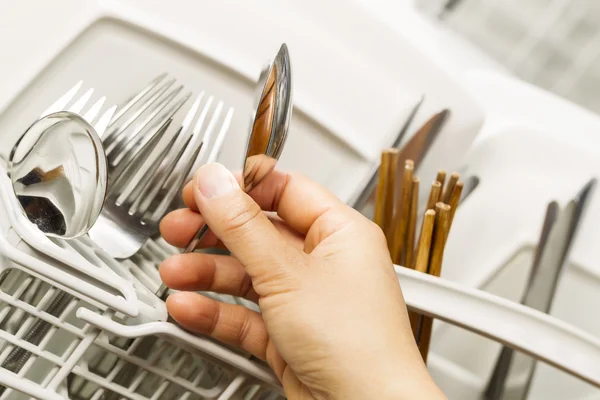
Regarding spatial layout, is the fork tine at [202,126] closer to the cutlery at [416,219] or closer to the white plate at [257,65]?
the white plate at [257,65]

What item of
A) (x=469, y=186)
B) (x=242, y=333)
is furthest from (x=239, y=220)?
(x=469, y=186)

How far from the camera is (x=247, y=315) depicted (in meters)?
0.43

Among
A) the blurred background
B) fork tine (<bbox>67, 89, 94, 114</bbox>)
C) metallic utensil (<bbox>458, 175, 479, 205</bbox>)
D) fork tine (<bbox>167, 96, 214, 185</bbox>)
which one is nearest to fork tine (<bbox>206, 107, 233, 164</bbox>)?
fork tine (<bbox>167, 96, 214, 185</bbox>)

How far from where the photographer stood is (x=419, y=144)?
57 cm

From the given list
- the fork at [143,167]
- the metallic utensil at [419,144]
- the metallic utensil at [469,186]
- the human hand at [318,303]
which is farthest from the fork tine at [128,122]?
the metallic utensil at [469,186]

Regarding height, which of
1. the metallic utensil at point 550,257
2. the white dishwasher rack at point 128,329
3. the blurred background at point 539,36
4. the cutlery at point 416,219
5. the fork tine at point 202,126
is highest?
the blurred background at point 539,36

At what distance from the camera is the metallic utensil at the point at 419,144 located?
0.56 m

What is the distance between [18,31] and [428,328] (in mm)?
452

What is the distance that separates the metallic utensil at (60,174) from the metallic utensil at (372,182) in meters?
0.28

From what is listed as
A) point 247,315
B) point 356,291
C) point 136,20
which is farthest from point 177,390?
point 136,20

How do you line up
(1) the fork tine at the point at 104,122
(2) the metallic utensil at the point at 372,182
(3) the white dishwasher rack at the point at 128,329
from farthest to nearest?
(2) the metallic utensil at the point at 372,182
(1) the fork tine at the point at 104,122
(3) the white dishwasher rack at the point at 128,329

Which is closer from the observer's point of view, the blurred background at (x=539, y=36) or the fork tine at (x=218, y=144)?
the fork tine at (x=218, y=144)

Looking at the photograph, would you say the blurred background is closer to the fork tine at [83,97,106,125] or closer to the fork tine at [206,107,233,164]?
the fork tine at [206,107,233,164]

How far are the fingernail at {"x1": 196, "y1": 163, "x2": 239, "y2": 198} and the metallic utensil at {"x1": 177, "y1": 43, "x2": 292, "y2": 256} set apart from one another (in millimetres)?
20
